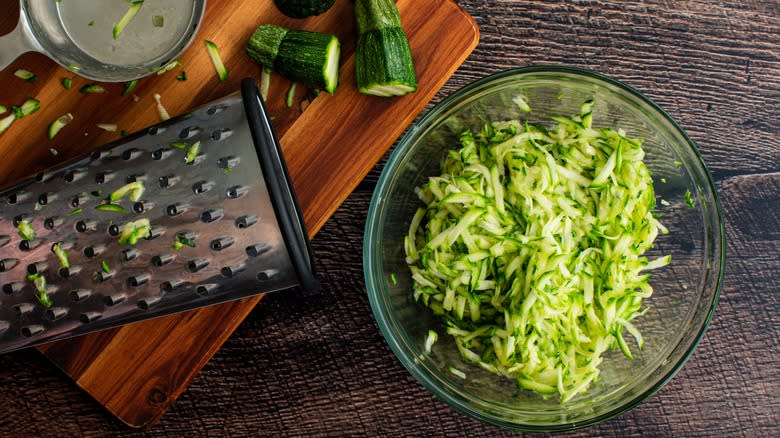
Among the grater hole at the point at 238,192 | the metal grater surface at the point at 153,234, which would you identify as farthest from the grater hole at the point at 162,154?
the grater hole at the point at 238,192

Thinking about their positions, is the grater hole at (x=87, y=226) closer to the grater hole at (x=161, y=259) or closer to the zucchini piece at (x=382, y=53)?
the grater hole at (x=161, y=259)

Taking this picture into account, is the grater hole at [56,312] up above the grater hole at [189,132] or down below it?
below

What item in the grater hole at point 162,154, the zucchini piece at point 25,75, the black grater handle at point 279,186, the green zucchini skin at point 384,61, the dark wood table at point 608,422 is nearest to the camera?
the black grater handle at point 279,186

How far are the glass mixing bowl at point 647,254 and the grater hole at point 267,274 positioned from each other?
0.29 metres

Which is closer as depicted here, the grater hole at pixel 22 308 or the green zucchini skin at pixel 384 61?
the grater hole at pixel 22 308

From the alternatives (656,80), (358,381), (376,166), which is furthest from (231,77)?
(656,80)

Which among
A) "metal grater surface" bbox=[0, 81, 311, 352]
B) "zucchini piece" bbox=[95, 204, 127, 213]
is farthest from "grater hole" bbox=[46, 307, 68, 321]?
"zucchini piece" bbox=[95, 204, 127, 213]

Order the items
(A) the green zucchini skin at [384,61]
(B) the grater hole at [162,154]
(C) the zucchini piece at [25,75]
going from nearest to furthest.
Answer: (B) the grater hole at [162,154] < (A) the green zucchini skin at [384,61] < (C) the zucchini piece at [25,75]

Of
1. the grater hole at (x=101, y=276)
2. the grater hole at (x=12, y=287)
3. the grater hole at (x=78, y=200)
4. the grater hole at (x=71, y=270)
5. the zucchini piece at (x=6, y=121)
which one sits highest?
the zucchini piece at (x=6, y=121)

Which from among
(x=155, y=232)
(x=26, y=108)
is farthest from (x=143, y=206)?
(x=26, y=108)

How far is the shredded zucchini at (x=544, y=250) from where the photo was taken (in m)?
1.79

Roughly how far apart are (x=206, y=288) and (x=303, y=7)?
2.97 ft

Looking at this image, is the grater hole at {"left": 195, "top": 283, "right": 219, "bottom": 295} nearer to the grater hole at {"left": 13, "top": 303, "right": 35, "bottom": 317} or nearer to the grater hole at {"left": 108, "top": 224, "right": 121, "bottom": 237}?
the grater hole at {"left": 108, "top": 224, "right": 121, "bottom": 237}

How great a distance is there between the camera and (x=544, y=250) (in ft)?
5.80
